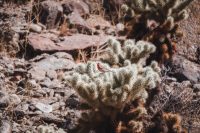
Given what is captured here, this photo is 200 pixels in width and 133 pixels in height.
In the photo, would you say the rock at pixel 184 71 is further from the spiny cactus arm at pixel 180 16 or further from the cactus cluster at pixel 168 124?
the cactus cluster at pixel 168 124

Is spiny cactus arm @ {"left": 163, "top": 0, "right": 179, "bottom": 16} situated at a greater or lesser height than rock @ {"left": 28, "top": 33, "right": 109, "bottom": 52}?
greater

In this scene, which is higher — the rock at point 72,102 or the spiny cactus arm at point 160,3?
the spiny cactus arm at point 160,3

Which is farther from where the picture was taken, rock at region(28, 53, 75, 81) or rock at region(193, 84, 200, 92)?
rock at region(28, 53, 75, 81)

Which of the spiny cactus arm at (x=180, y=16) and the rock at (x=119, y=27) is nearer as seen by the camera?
the spiny cactus arm at (x=180, y=16)

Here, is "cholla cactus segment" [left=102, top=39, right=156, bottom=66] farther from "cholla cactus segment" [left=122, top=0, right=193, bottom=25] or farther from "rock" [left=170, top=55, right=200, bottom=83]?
"cholla cactus segment" [left=122, top=0, right=193, bottom=25]

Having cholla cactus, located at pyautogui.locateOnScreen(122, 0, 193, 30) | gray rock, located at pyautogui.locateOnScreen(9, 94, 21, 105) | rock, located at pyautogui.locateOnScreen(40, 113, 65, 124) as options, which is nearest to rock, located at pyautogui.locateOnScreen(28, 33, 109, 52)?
cholla cactus, located at pyautogui.locateOnScreen(122, 0, 193, 30)

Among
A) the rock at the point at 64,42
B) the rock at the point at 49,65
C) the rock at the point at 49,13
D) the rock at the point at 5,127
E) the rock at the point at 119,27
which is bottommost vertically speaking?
the rock at the point at 5,127

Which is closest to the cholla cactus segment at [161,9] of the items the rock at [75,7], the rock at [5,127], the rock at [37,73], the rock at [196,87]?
the rock at [196,87]

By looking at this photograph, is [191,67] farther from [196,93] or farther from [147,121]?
[147,121]

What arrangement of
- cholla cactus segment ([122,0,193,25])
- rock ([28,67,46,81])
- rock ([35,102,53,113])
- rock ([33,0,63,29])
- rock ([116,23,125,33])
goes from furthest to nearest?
rock ([116,23,125,33]) < rock ([33,0,63,29]) < cholla cactus segment ([122,0,193,25]) < rock ([28,67,46,81]) < rock ([35,102,53,113])
